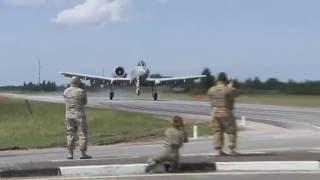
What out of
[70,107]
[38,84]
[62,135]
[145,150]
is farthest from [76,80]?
[38,84]

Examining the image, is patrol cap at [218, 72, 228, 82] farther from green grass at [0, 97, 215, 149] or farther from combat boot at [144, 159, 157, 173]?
green grass at [0, 97, 215, 149]

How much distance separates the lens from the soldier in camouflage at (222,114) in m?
16.3

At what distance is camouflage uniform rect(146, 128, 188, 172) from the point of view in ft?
46.3

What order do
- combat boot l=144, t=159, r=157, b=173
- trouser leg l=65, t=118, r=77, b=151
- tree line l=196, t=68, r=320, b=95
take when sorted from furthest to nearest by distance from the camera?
tree line l=196, t=68, r=320, b=95 < trouser leg l=65, t=118, r=77, b=151 < combat boot l=144, t=159, r=157, b=173

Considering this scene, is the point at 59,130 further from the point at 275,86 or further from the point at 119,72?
Result: the point at 275,86

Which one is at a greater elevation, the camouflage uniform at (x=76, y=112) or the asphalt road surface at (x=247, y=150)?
the camouflage uniform at (x=76, y=112)

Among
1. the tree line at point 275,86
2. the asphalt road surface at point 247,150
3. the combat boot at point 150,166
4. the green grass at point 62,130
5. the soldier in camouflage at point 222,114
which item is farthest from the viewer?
the tree line at point 275,86

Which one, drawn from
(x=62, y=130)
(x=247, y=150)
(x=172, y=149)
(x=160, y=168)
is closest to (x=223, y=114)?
(x=172, y=149)

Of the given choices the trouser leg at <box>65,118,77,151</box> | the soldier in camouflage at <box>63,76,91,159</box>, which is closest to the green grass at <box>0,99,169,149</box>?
the trouser leg at <box>65,118,77,151</box>

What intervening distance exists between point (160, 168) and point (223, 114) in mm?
2719

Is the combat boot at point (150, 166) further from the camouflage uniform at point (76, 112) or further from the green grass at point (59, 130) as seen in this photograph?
the green grass at point (59, 130)

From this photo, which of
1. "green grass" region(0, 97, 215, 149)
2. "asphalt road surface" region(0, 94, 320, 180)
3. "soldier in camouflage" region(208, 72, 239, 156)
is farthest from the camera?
"green grass" region(0, 97, 215, 149)

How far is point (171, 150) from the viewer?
14.2 m

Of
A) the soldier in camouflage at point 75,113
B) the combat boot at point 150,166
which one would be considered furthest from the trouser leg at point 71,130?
the combat boot at point 150,166
